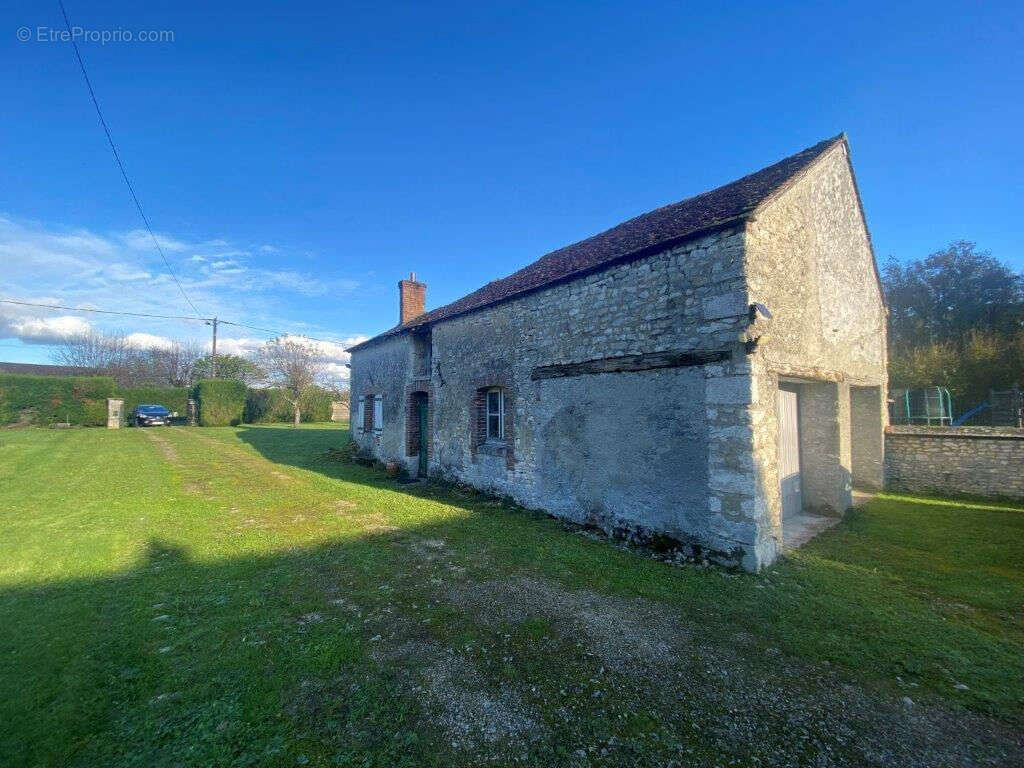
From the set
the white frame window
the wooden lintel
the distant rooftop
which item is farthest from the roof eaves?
the distant rooftop

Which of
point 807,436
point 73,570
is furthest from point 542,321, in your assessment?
point 73,570

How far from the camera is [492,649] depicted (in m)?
3.56

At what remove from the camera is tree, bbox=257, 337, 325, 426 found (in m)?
35.1

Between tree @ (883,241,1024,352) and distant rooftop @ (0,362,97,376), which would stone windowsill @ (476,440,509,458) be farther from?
distant rooftop @ (0,362,97,376)

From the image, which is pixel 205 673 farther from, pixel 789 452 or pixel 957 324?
pixel 957 324

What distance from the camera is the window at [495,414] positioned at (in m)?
9.46

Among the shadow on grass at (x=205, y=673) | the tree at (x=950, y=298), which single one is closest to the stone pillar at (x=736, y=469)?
the shadow on grass at (x=205, y=673)

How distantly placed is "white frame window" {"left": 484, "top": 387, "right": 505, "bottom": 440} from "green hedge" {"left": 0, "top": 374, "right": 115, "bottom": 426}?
91.4 ft

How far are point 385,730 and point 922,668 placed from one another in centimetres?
407

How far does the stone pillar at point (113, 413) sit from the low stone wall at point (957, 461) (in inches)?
1394

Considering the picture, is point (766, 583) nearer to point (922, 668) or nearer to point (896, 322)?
point (922, 668)

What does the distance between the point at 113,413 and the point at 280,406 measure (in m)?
10.8

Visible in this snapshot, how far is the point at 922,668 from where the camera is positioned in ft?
11.0

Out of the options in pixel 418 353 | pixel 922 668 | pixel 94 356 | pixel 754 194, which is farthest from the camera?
pixel 94 356
